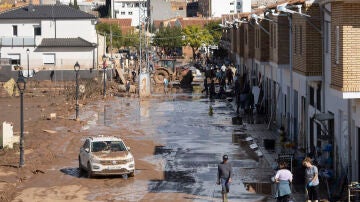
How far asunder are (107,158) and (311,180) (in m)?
9.62

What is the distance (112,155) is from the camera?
109ft

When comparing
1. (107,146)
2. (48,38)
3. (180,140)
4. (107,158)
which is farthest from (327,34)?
(48,38)

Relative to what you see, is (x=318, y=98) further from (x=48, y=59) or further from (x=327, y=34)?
(x=48, y=59)

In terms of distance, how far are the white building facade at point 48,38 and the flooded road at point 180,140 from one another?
19232mm

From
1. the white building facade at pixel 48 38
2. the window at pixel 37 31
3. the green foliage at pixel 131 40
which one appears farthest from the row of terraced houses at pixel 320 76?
the green foliage at pixel 131 40

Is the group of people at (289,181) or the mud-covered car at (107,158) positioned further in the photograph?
the mud-covered car at (107,158)

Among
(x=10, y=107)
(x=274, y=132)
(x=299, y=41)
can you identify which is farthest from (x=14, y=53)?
(x=299, y=41)

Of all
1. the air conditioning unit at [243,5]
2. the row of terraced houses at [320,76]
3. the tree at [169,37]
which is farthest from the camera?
the air conditioning unit at [243,5]

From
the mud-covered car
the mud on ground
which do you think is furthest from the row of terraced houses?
the mud-covered car

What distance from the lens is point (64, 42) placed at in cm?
9406

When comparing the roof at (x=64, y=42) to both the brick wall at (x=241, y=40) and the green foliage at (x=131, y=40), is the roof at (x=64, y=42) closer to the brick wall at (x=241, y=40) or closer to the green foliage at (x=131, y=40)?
the brick wall at (x=241, y=40)

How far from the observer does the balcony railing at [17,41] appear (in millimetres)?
94812

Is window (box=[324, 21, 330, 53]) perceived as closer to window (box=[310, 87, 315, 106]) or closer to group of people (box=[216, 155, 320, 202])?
window (box=[310, 87, 315, 106])

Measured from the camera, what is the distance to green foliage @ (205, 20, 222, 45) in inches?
5492
